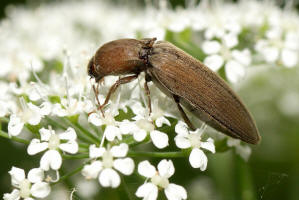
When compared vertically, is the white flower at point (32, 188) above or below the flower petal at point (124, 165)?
below

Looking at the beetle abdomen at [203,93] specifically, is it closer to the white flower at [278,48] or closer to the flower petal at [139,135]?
the flower petal at [139,135]

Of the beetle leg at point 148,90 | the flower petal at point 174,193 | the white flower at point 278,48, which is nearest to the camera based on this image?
the flower petal at point 174,193

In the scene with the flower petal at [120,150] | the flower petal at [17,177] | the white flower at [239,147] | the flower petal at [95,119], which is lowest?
the white flower at [239,147]

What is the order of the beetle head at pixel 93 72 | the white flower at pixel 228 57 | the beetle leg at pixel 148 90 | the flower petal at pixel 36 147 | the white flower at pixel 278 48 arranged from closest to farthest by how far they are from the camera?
1. the flower petal at pixel 36 147
2. the beetle leg at pixel 148 90
3. the beetle head at pixel 93 72
4. the white flower at pixel 228 57
5. the white flower at pixel 278 48

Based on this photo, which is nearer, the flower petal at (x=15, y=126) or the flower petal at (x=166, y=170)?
the flower petal at (x=166, y=170)

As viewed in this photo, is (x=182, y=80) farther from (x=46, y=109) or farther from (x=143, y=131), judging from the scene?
(x=46, y=109)

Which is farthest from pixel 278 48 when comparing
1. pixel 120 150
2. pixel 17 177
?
pixel 17 177

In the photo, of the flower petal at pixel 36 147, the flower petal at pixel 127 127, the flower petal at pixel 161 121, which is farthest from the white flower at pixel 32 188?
the flower petal at pixel 161 121
